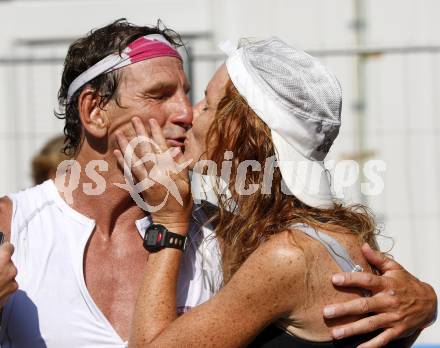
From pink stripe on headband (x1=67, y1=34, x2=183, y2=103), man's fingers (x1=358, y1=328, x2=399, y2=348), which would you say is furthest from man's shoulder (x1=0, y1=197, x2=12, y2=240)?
man's fingers (x1=358, y1=328, x2=399, y2=348)

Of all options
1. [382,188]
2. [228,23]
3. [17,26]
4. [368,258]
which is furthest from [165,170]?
[17,26]

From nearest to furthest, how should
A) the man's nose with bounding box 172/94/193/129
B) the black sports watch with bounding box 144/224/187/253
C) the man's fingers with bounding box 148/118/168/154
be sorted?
the black sports watch with bounding box 144/224/187/253 → the man's fingers with bounding box 148/118/168/154 → the man's nose with bounding box 172/94/193/129

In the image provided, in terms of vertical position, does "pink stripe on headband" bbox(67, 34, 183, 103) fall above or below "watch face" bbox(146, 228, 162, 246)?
above

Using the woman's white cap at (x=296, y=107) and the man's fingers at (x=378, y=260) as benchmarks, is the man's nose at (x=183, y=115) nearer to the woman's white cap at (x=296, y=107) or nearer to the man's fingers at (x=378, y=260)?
the woman's white cap at (x=296, y=107)

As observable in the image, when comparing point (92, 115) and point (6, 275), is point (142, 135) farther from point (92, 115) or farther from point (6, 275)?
point (6, 275)

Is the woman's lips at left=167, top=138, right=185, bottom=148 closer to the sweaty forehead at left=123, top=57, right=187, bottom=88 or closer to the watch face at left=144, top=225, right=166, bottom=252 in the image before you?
the sweaty forehead at left=123, top=57, right=187, bottom=88

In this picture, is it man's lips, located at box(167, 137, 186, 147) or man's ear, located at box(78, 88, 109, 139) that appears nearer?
man's lips, located at box(167, 137, 186, 147)

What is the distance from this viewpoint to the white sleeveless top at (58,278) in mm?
2574

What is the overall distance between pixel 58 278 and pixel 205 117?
66 cm

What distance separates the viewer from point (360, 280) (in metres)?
2.36

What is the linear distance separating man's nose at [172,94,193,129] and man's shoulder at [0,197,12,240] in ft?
1.97

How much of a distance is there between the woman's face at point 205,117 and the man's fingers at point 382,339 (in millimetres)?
731

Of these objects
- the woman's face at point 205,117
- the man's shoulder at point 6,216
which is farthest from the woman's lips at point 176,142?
the man's shoulder at point 6,216

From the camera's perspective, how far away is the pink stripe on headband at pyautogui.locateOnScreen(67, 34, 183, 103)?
9.57 ft
